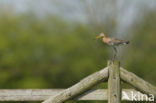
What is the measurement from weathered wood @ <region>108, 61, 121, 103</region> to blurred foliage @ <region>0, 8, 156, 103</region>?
20248 mm

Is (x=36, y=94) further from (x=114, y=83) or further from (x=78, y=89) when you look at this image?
(x=114, y=83)

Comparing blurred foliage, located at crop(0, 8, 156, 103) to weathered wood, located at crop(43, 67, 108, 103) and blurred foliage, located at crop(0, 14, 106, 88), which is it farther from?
weathered wood, located at crop(43, 67, 108, 103)

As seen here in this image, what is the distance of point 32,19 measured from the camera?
26.8m

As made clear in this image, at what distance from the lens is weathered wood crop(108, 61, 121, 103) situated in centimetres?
408

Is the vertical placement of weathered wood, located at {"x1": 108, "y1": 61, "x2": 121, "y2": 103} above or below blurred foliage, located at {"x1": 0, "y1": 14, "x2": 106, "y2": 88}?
below

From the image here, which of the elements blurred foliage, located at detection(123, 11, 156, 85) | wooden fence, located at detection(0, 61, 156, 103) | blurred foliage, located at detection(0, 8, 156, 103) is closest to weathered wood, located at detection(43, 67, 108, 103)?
wooden fence, located at detection(0, 61, 156, 103)

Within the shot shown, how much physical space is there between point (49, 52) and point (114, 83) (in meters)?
23.4

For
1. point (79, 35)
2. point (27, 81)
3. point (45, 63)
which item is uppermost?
point (79, 35)

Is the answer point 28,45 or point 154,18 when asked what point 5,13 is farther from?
point 154,18

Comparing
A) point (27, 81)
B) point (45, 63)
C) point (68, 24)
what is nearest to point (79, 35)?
point (68, 24)

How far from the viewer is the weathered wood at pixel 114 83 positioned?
4.08 metres

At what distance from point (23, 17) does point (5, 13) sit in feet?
4.55

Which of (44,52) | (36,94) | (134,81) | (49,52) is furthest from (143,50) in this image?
(36,94)

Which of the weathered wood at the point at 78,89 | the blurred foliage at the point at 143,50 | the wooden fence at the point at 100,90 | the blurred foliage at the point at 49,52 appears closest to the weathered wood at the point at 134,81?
the wooden fence at the point at 100,90
